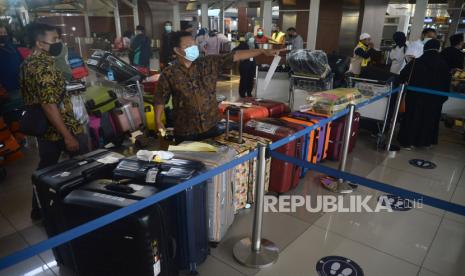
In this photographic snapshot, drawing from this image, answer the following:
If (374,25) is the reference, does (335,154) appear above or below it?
below

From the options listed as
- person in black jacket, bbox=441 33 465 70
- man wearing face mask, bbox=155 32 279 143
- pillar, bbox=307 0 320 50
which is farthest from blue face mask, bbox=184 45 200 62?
pillar, bbox=307 0 320 50

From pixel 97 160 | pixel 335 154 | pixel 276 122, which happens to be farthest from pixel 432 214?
pixel 97 160

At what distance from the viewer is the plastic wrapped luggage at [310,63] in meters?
4.60

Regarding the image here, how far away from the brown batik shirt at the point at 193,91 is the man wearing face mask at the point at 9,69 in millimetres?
3021

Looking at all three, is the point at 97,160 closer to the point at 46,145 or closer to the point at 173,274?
the point at 46,145

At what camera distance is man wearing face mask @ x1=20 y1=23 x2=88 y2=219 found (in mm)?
2340

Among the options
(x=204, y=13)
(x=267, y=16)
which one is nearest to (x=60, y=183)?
(x=267, y=16)

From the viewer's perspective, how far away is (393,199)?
3.29 metres

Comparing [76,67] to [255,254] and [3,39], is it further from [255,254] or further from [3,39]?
[255,254]

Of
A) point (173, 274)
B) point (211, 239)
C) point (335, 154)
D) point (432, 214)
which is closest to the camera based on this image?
point (173, 274)

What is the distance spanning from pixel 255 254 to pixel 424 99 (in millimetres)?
3601

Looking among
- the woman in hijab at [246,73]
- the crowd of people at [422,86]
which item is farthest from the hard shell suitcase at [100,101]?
the crowd of people at [422,86]

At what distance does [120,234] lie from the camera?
1683 millimetres

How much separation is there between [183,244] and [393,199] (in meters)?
2.27
